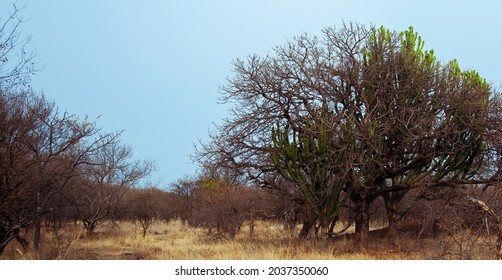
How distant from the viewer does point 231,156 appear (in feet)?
52.2

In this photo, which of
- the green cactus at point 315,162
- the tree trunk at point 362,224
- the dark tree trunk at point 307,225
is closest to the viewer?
the green cactus at point 315,162

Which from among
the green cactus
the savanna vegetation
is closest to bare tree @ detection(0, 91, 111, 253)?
the savanna vegetation

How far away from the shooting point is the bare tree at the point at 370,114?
14.2 m

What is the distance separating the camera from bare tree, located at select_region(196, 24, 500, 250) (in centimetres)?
1417

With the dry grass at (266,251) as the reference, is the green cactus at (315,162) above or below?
above

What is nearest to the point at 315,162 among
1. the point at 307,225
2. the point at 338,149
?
the point at 338,149

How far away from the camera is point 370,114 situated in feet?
46.5

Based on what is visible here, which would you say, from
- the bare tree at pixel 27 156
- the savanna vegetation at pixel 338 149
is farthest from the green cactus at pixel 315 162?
the bare tree at pixel 27 156

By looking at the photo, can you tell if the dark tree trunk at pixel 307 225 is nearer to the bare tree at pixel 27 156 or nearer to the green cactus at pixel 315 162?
the green cactus at pixel 315 162

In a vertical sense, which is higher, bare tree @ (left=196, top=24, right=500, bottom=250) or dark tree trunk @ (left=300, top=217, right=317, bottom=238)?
bare tree @ (left=196, top=24, right=500, bottom=250)

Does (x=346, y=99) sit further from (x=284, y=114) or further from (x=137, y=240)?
(x=137, y=240)

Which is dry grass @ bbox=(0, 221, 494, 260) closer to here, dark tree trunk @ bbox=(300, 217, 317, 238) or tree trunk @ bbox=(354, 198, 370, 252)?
tree trunk @ bbox=(354, 198, 370, 252)

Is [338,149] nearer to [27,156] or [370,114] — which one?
[370,114]

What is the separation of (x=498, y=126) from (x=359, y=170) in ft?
13.7
